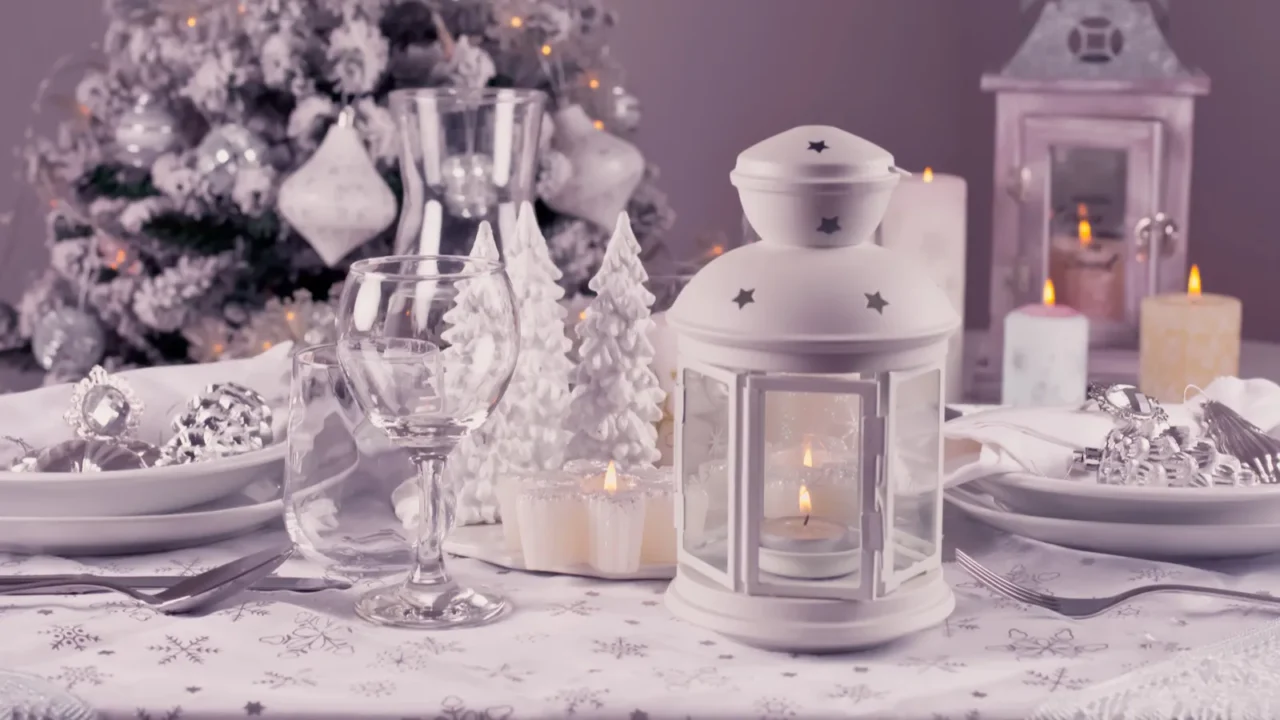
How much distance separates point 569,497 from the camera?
985 mm

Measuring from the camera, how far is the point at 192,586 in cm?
94

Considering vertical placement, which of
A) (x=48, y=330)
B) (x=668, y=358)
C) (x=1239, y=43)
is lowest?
(x=48, y=330)

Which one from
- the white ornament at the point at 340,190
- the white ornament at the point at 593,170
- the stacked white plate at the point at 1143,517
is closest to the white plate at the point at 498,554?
the stacked white plate at the point at 1143,517

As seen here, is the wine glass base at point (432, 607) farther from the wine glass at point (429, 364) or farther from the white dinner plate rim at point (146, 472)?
the white dinner plate rim at point (146, 472)

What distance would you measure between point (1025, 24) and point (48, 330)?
1.38m

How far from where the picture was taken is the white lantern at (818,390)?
34.0 inches

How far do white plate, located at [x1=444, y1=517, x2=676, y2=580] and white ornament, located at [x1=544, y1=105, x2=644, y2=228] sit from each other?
1024 mm

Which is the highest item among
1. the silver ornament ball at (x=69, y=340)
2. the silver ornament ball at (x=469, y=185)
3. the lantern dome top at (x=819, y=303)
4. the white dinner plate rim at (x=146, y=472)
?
the silver ornament ball at (x=469, y=185)

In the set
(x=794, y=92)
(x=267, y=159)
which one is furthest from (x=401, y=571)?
(x=794, y=92)

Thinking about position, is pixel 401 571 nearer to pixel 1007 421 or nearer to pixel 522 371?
pixel 522 371

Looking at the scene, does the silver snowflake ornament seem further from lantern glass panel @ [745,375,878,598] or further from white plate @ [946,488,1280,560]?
white plate @ [946,488,1280,560]

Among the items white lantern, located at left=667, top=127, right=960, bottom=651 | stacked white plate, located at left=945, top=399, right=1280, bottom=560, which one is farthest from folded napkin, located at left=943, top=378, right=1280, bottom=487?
white lantern, located at left=667, top=127, right=960, bottom=651

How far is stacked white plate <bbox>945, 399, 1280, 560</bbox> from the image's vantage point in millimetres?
984

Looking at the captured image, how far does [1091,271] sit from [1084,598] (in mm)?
1101
